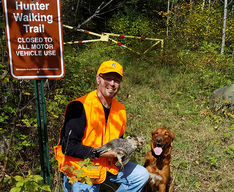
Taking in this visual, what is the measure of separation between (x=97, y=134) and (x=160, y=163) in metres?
1.20

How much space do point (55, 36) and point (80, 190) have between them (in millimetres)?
1574

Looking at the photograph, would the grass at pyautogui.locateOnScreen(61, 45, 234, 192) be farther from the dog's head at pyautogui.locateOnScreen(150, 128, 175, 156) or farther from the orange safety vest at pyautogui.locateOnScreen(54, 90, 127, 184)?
the orange safety vest at pyautogui.locateOnScreen(54, 90, 127, 184)

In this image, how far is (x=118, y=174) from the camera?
2.49 metres

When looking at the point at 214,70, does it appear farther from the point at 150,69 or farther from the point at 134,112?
the point at 134,112

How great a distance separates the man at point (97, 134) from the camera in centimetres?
219

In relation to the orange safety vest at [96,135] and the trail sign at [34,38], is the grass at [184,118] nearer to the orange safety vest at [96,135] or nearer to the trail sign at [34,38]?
the orange safety vest at [96,135]

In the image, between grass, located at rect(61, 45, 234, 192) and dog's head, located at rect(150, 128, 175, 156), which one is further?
grass, located at rect(61, 45, 234, 192)

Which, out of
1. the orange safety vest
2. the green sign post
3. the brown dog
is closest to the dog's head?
the brown dog

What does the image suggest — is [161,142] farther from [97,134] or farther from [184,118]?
[184,118]

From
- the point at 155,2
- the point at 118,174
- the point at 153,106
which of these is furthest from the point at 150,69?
the point at 155,2

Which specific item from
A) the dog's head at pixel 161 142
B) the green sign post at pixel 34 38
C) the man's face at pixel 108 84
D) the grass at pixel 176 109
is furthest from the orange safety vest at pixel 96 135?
the dog's head at pixel 161 142

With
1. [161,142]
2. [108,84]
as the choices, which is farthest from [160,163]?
[108,84]

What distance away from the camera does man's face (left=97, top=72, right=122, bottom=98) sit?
2.46 metres

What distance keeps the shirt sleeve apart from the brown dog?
1113 millimetres
